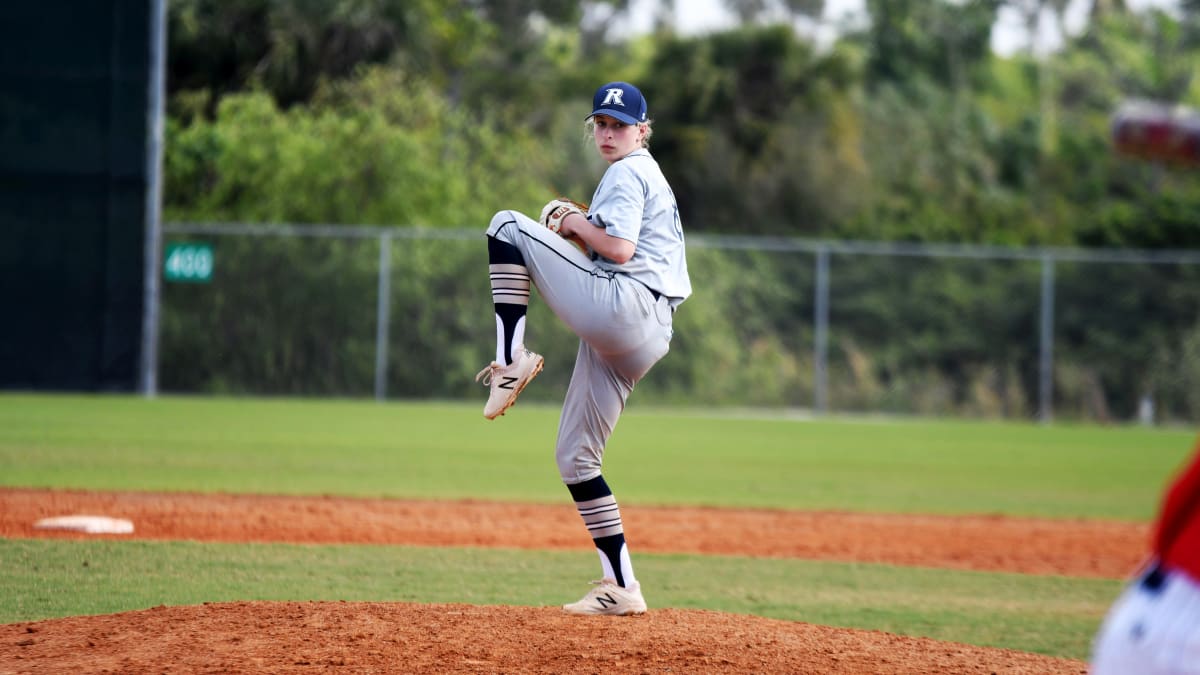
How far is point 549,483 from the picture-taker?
1328 centimetres

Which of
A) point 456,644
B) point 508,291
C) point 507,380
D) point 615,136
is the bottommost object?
point 456,644

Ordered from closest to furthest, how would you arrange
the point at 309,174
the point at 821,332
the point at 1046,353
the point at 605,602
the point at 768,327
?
the point at 605,602
the point at 1046,353
the point at 821,332
the point at 768,327
the point at 309,174

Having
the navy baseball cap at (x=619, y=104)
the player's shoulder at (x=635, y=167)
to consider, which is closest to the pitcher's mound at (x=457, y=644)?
the player's shoulder at (x=635, y=167)

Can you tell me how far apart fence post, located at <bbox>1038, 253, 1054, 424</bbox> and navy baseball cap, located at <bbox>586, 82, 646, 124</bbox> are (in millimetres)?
17794

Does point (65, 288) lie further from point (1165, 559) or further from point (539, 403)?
point (1165, 559)

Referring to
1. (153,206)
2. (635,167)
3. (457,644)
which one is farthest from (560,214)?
(153,206)

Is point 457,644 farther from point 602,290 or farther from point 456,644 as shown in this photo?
point 602,290

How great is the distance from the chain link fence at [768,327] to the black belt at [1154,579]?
19.1 metres

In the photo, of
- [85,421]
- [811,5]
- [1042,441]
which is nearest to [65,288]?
[85,421]

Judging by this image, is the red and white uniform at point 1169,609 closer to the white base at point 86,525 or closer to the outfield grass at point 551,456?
the white base at point 86,525

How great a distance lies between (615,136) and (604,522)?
59.7 inches

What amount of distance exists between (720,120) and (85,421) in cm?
2255

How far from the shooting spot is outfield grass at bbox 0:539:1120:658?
688cm

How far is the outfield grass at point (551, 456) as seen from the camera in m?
12.4
